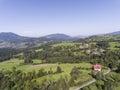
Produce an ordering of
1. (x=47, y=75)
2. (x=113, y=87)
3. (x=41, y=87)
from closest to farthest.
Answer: (x=113, y=87) → (x=41, y=87) → (x=47, y=75)

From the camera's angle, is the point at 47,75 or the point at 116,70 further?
the point at 116,70

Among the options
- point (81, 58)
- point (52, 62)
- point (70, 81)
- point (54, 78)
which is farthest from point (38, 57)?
point (70, 81)

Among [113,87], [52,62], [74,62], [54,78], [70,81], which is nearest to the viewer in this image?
[113,87]

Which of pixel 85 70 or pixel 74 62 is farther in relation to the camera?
pixel 74 62

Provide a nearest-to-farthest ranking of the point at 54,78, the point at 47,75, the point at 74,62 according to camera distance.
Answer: the point at 54,78, the point at 47,75, the point at 74,62

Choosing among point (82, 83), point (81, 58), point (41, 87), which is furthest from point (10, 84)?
point (81, 58)

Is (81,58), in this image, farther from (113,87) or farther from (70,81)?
(113,87)

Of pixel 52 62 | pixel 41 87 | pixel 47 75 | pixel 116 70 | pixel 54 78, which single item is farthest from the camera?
pixel 52 62

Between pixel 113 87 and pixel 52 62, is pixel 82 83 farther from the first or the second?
pixel 52 62
